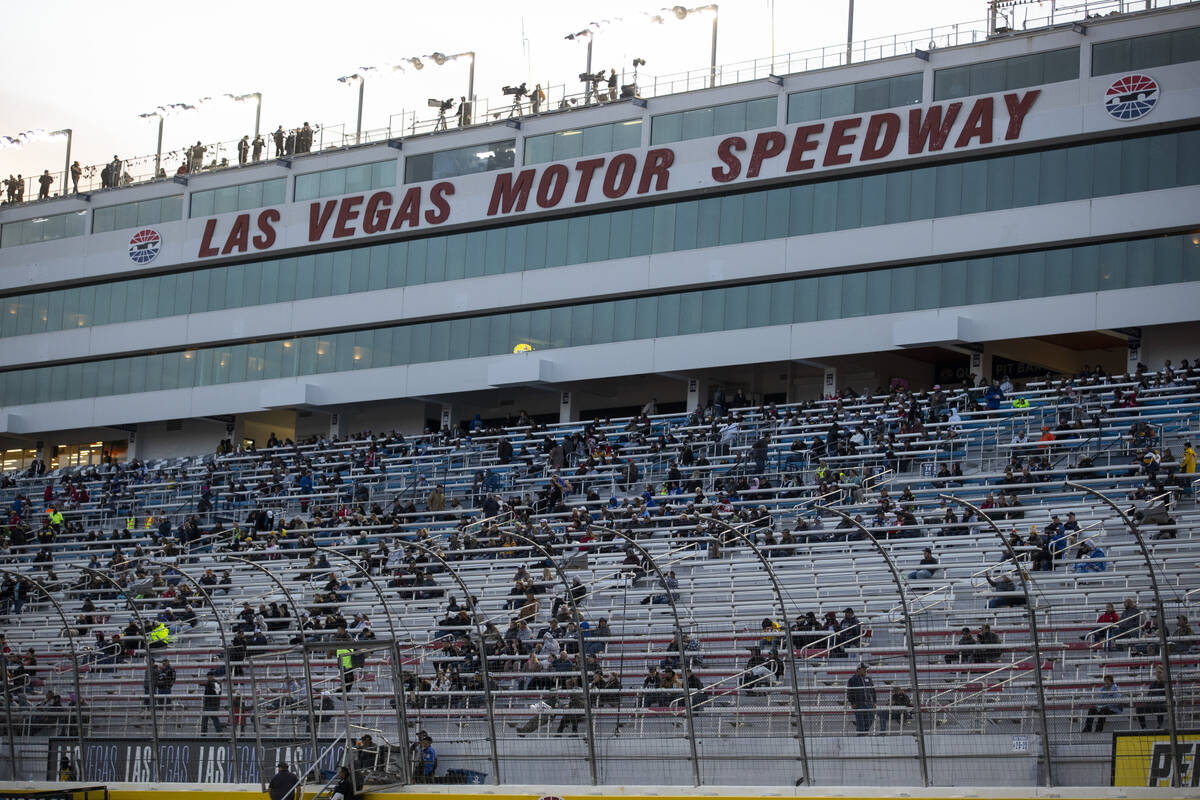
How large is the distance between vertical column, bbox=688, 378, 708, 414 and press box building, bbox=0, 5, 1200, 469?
0.28 feet

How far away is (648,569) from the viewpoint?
20.2m

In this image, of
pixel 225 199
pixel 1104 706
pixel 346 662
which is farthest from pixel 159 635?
pixel 225 199

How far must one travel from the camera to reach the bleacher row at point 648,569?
57.6ft

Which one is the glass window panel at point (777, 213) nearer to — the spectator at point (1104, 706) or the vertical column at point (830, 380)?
the vertical column at point (830, 380)

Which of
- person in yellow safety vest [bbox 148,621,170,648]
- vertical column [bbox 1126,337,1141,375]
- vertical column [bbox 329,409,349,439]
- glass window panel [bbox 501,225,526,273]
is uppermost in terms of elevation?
glass window panel [bbox 501,225,526,273]

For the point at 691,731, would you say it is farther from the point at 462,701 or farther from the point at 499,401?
the point at 499,401

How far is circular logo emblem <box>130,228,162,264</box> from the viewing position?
5275 cm

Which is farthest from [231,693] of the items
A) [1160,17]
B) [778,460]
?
[1160,17]

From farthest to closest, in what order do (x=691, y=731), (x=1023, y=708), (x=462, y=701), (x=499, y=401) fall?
(x=499, y=401), (x=462, y=701), (x=691, y=731), (x=1023, y=708)

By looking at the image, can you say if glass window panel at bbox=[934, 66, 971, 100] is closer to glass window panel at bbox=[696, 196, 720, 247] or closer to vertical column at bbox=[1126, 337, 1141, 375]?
glass window panel at bbox=[696, 196, 720, 247]

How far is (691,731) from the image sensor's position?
17031 mm

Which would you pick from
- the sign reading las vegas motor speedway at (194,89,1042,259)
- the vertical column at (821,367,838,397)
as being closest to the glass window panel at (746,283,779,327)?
the vertical column at (821,367,838,397)

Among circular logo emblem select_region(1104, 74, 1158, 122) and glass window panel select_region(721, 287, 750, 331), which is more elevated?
circular logo emblem select_region(1104, 74, 1158, 122)

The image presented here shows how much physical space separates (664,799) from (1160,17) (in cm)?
2758
